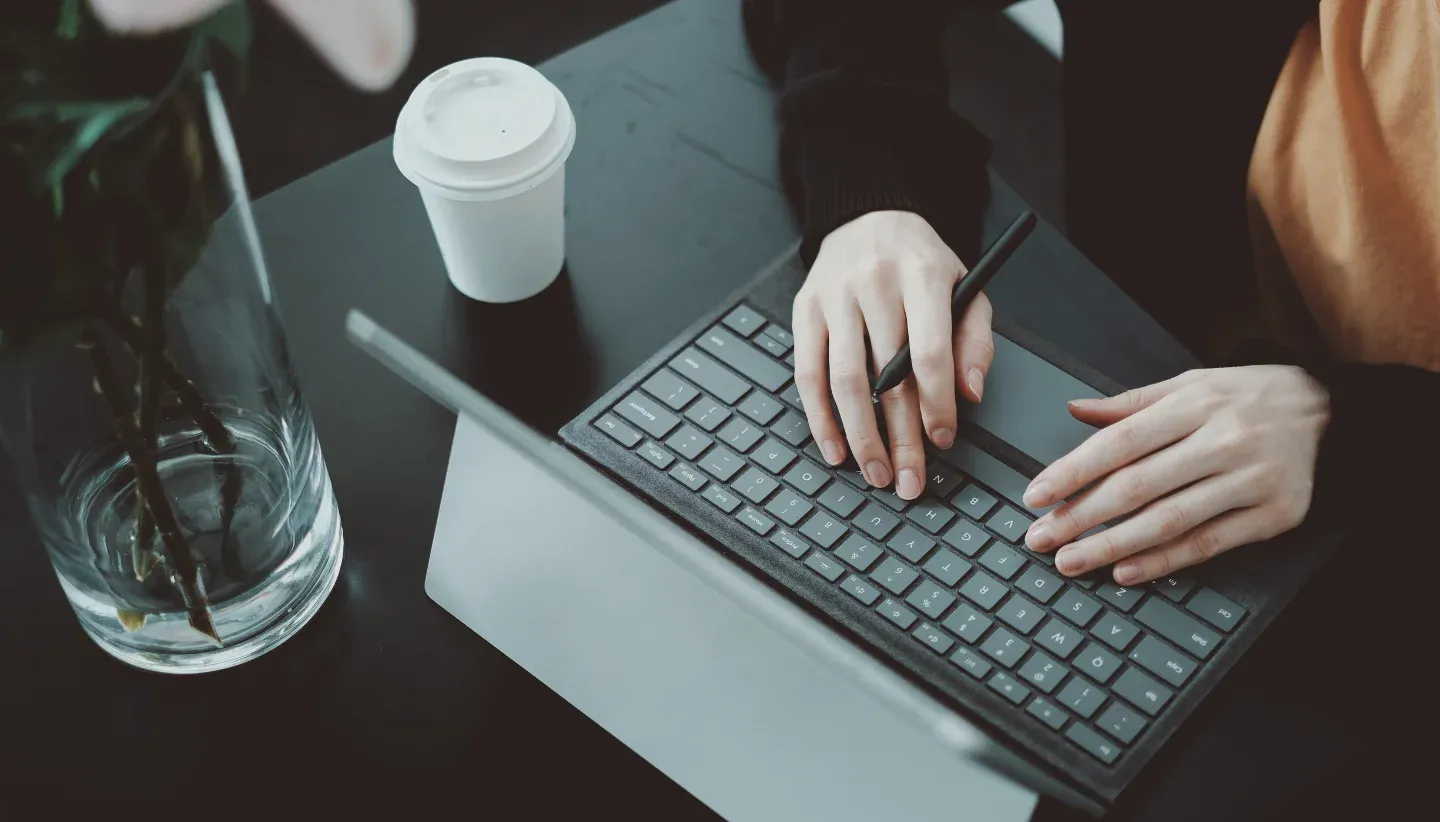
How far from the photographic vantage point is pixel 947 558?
0.61 meters

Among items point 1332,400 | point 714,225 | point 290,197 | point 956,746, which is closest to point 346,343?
point 290,197

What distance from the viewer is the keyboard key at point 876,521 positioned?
0.62 meters

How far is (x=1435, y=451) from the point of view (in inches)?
26.7

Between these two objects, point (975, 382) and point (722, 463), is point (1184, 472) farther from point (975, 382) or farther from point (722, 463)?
point (722, 463)

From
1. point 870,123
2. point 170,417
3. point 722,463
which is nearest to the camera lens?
point 170,417

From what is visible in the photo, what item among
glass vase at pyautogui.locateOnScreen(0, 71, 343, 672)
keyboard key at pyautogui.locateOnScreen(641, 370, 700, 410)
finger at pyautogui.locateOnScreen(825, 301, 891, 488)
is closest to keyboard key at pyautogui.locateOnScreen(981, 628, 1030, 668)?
finger at pyautogui.locateOnScreen(825, 301, 891, 488)

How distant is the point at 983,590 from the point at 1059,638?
4 centimetres

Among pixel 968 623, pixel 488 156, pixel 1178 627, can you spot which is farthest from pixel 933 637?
pixel 488 156

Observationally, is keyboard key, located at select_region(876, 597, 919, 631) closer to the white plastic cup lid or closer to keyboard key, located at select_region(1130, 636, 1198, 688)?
keyboard key, located at select_region(1130, 636, 1198, 688)

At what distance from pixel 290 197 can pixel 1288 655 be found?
0.67 m

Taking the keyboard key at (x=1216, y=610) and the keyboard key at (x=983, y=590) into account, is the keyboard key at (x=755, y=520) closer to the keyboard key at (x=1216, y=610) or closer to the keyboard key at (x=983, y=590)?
the keyboard key at (x=983, y=590)

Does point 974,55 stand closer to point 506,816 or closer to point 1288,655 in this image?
point 1288,655

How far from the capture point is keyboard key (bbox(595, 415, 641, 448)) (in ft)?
2.13

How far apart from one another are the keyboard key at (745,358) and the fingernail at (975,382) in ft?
0.34
